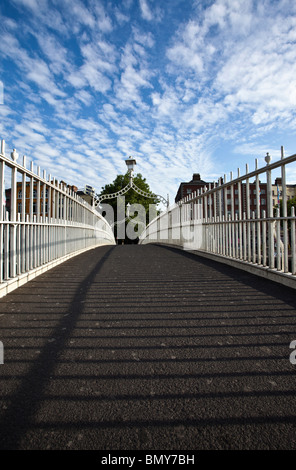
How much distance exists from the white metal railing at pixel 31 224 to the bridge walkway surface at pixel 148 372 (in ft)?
2.71

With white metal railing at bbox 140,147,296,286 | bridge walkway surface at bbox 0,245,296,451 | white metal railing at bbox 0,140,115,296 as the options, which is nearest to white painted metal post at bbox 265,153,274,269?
white metal railing at bbox 140,147,296,286

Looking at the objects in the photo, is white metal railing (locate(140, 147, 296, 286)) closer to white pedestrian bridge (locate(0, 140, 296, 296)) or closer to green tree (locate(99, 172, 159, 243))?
white pedestrian bridge (locate(0, 140, 296, 296))

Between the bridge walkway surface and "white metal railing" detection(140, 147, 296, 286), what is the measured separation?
49.1 inches

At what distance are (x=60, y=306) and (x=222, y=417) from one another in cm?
267

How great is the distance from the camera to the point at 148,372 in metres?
2.11

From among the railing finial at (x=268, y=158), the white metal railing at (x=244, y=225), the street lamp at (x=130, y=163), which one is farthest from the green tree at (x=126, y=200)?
the railing finial at (x=268, y=158)

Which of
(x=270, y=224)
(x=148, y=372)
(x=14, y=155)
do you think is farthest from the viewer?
(x=270, y=224)

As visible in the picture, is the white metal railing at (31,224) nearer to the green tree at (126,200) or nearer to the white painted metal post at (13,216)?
the white painted metal post at (13,216)

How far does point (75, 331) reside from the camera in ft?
9.51

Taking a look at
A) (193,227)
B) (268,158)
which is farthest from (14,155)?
(193,227)

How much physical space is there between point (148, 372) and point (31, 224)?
13.5 feet

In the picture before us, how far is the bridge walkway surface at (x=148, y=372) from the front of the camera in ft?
4.91

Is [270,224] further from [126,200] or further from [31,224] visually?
[126,200]

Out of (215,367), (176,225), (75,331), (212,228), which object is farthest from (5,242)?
(176,225)
